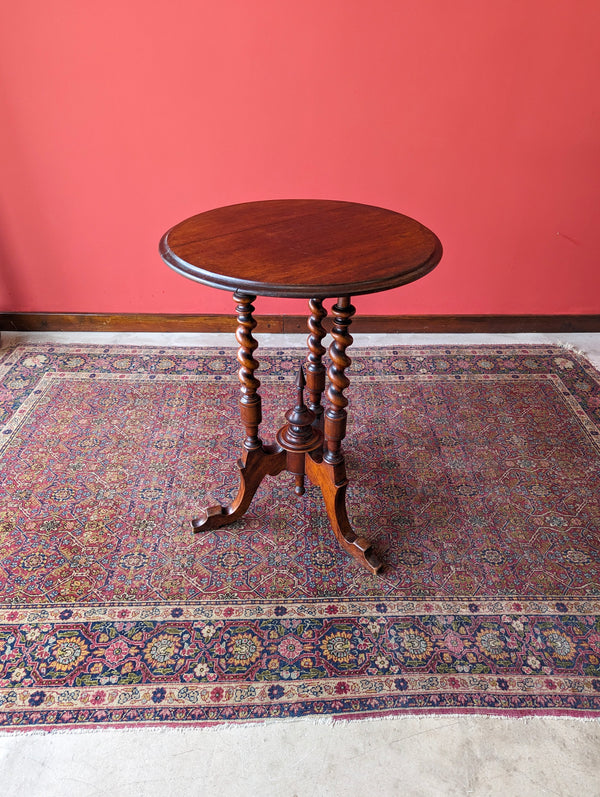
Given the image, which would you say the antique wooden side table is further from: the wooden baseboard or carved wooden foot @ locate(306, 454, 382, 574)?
the wooden baseboard

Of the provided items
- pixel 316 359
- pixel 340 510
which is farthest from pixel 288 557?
pixel 316 359

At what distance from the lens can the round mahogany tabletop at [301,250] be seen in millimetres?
1464

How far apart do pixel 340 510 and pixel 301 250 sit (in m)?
0.91

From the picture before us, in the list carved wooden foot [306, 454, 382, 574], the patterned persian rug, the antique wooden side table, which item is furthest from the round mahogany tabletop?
the patterned persian rug

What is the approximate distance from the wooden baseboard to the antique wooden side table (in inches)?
53.0

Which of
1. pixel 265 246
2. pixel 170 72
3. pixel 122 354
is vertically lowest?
pixel 122 354

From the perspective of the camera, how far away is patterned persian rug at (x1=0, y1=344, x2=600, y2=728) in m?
1.64

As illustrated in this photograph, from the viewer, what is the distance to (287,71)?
2803mm

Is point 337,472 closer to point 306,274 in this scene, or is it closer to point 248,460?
point 248,460

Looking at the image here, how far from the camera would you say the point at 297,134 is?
2.95 m

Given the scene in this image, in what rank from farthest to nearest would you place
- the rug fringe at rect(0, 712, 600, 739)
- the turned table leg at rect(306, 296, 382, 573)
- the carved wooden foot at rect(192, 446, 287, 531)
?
the carved wooden foot at rect(192, 446, 287, 531) < the turned table leg at rect(306, 296, 382, 573) < the rug fringe at rect(0, 712, 600, 739)

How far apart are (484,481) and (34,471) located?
6.28 feet

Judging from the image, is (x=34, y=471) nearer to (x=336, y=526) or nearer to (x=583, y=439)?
(x=336, y=526)

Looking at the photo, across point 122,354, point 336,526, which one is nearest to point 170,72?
point 122,354
